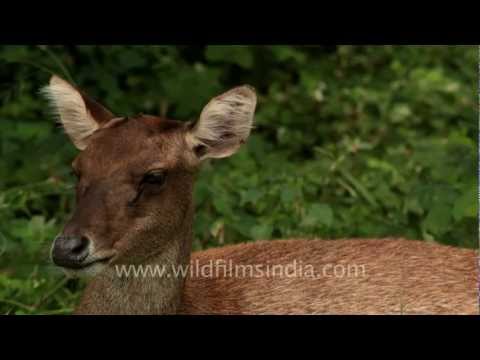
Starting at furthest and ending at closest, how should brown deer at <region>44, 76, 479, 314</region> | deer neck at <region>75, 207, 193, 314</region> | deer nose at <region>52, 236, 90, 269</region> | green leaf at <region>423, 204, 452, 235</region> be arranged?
1. green leaf at <region>423, 204, 452, 235</region>
2. deer neck at <region>75, 207, 193, 314</region>
3. brown deer at <region>44, 76, 479, 314</region>
4. deer nose at <region>52, 236, 90, 269</region>

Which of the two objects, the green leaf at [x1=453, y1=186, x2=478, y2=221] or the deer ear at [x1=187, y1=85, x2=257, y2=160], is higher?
the deer ear at [x1=187, y1=85, x2=257, y2=160]

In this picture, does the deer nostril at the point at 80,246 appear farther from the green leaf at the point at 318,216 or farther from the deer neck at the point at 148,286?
the green leaf at the point at 318,216

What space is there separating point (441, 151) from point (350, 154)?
3.36 ft

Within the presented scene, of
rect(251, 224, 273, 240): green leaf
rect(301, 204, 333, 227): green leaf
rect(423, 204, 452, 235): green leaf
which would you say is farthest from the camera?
rect(301, 204, 333, 227): green leaf

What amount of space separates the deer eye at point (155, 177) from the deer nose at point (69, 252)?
0.54 meters

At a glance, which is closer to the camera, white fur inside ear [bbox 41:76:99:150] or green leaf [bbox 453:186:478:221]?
white fur inside ear [bbox 41:76:99:150]

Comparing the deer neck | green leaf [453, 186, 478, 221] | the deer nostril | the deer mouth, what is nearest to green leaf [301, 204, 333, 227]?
green leaf [453, 186, 478, 221]

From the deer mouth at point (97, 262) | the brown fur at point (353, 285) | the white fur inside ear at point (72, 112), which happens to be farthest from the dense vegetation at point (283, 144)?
the deer mouth at point (97, 262)

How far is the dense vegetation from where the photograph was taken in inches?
294

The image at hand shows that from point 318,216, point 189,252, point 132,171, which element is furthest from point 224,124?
point 318,216

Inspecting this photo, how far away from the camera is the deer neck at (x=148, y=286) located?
5707mm

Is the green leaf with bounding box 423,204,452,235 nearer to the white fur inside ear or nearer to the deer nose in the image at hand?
the white fur inside ear

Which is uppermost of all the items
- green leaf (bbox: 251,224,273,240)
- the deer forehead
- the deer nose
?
the deer forehead

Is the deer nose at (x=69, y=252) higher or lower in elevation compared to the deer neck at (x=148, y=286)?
higher
